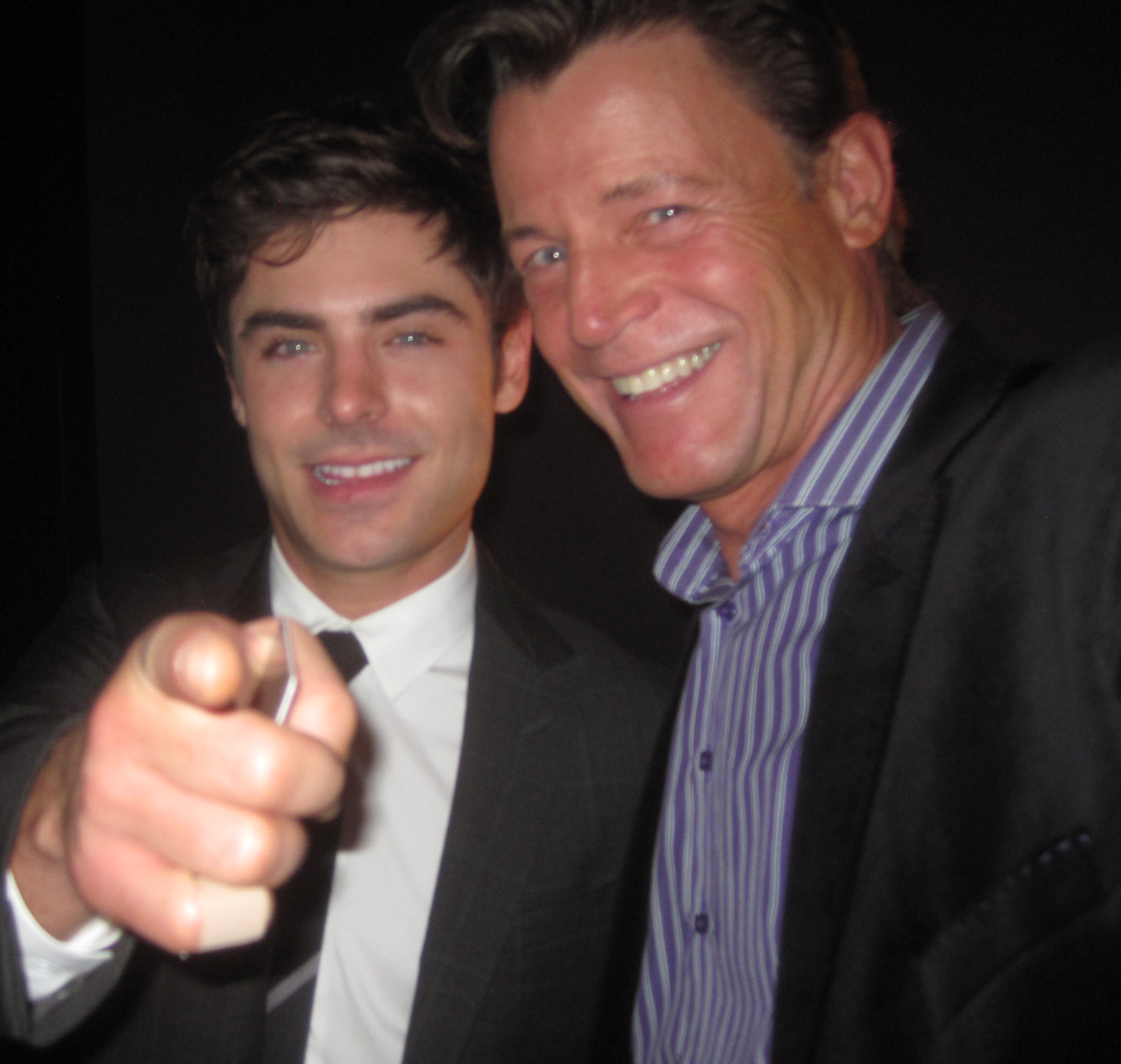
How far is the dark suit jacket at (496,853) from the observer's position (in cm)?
123

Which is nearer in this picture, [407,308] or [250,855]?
[250,855]

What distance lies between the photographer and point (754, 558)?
1.24 m

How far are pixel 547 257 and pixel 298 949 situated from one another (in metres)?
1.30

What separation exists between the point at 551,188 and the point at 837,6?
0.99m

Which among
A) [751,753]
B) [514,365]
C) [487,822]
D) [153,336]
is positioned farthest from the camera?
[153,336]

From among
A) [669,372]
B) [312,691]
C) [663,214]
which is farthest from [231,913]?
[663,214]

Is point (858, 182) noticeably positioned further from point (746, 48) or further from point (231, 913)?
point (231, 913)

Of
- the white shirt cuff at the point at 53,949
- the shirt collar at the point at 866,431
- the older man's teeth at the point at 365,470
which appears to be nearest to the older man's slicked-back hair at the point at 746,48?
the shirt collar at the point at 866,431

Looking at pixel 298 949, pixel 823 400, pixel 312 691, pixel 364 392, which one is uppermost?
pixel 364 392

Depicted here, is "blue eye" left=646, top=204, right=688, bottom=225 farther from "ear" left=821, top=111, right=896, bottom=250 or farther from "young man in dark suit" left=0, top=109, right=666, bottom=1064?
"young man in dark suit" left=0, top=109, right=666, bottom=1064

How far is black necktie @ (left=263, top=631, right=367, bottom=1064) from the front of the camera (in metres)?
1.22

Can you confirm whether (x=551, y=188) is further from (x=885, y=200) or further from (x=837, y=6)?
(x=837, y=6)

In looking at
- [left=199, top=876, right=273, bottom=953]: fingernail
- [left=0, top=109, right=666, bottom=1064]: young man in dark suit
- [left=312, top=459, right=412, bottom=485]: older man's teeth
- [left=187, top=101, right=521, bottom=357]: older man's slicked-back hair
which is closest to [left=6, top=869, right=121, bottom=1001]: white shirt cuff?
[left=0, top=109, right=666, bottom=1064]: young man in dark suit

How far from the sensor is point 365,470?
1.59 metres
